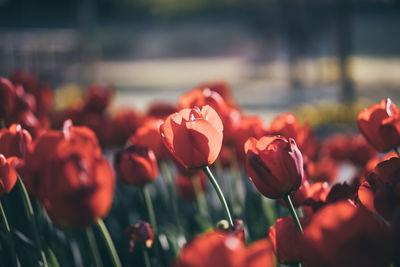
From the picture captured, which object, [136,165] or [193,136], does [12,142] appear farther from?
[193,136]

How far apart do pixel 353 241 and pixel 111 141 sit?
1.69 meters

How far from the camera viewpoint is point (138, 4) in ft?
120

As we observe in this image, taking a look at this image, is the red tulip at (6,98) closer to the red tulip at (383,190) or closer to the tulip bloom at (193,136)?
the tulip bloom at (193,136)

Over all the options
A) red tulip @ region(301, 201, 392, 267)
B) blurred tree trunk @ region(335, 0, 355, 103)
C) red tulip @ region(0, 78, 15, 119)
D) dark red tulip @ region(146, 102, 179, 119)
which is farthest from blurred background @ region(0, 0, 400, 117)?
red tulip @ region(301, 201, 392, 267)

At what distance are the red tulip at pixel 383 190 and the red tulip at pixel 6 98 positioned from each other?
94cm

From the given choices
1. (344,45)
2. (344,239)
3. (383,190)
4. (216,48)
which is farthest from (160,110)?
(216,48)

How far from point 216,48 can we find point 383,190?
29986 millimetres

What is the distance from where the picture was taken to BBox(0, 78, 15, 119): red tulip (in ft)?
4.61

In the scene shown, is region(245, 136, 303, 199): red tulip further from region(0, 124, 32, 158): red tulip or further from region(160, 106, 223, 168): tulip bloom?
region(0, 124, 32, 158): red tulip

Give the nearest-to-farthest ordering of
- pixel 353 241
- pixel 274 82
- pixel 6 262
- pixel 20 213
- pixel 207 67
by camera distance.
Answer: pixel 353 241, pixel 6 262, pixel 20 213, pixel 274 82, pixel 207 67

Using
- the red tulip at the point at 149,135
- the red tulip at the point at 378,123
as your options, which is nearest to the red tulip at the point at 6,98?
the red tulip at the point at 149,135

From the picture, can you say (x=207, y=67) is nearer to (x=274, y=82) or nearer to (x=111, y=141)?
(x=274, y=82)

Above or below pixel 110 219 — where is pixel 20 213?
above

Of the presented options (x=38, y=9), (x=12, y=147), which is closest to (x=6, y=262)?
(x=12, y=147)
